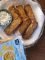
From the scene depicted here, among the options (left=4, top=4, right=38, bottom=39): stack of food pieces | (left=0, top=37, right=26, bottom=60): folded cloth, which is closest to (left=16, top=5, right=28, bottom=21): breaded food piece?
(left=4, top=4, right=38, bottom=39): stack of food pieces

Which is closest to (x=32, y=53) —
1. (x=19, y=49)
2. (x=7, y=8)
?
(x=19, y=49)

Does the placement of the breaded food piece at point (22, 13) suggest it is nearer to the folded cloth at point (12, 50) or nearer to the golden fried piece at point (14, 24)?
the golden fried piece at point (14, 24)

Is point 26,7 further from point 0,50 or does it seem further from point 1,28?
point 0,50

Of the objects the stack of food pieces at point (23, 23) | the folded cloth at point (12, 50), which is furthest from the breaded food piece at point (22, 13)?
the folded cloth at point (12, 50)

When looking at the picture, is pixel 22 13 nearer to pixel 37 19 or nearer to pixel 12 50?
pixel 37 19

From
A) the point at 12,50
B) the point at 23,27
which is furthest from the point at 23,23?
the point at 12,50

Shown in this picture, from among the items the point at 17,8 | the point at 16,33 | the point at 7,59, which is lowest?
the point at 7,59

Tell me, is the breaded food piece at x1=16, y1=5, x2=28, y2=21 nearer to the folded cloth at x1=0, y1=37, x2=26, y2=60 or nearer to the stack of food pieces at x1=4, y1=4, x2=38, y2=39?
the stack of food pieces at x1=4, y1=4, x2=38, y2=39
